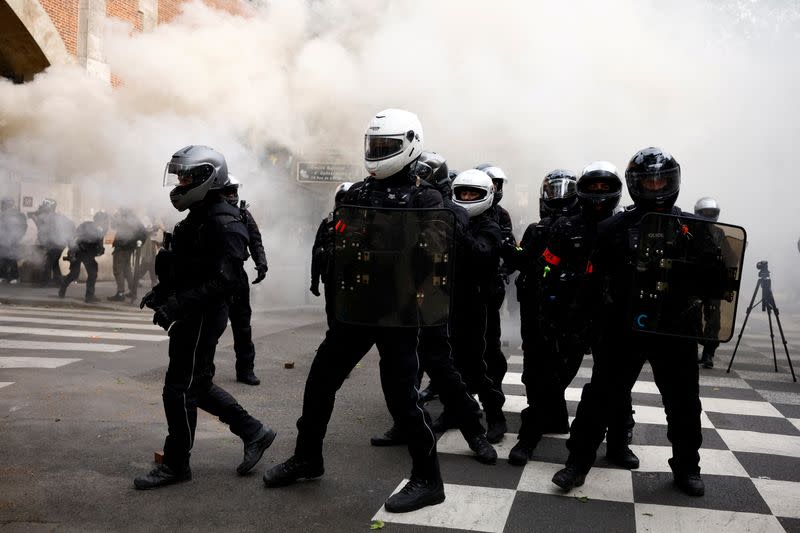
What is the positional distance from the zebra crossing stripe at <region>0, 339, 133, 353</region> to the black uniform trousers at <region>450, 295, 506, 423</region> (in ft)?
14.5

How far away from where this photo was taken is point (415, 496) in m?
3.54

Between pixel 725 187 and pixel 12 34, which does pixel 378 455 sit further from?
pixel 725 187

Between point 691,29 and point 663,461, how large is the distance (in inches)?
422

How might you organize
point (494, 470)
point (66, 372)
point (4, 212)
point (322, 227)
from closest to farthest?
point (494, 470)
point (322, 227)
point (66, 372)
point (4, 212)

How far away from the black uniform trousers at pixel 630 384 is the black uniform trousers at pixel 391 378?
82 centimetres

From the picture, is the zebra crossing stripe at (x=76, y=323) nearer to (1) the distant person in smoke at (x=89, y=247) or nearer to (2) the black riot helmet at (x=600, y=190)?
(1) the distant person in smoke at (x=89, y=247)

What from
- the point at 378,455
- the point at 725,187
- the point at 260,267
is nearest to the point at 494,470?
the point at 378,455

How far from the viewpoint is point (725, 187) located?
16.7m

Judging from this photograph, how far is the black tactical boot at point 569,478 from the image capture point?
3844mm

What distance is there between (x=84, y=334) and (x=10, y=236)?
5.92m

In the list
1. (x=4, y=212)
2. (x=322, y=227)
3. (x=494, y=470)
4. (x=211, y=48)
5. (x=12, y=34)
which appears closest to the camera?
(x=494, y=470)

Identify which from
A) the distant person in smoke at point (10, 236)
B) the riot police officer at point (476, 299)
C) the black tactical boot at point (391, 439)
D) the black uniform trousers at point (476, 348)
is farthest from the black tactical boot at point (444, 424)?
the distant person in smoke at point (10, 236)

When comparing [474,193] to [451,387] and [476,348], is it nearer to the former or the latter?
[476,348]

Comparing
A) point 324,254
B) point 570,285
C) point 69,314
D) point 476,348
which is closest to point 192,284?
point 324,254
